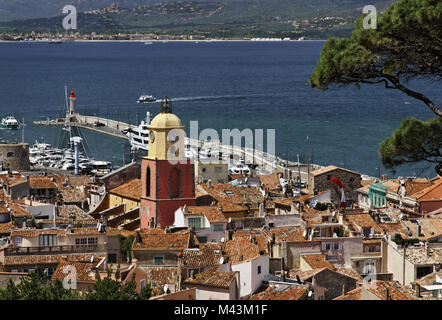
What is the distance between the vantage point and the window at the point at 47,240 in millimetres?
23719

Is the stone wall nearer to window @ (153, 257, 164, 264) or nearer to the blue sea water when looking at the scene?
the blue sea water

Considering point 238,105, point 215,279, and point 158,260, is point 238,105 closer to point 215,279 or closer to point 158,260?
point 158,260

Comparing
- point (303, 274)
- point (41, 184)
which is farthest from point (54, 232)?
point (41, 184)

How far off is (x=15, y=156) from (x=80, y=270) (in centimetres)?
3430

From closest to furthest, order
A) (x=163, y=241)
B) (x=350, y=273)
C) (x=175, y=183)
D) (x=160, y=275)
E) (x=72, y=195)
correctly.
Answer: (x=160, y=275) < (x=350, y=273) < (x=163, y=241) < (x=175, y=183) < (x=72, y=195)

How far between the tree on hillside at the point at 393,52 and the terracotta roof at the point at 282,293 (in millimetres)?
5190

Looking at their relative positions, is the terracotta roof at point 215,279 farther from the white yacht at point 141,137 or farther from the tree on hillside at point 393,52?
the white yacht at point 141,137

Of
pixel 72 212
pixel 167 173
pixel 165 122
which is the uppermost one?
pixel 165 122

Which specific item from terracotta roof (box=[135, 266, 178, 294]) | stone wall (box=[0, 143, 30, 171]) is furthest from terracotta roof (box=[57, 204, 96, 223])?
stone wall (box=[0, 143, 30, 171])

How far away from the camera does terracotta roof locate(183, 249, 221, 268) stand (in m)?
21.6

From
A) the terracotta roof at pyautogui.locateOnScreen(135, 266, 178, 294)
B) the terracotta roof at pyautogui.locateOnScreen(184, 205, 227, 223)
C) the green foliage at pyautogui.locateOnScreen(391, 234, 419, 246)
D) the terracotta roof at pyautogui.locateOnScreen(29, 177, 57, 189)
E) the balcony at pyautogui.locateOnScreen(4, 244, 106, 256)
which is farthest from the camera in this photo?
the terracotta roof at pyautogui.locateOnScreen(29, 177, 57, 189)

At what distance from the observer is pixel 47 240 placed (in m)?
23.8

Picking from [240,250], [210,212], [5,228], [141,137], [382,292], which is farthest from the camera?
[141,137]

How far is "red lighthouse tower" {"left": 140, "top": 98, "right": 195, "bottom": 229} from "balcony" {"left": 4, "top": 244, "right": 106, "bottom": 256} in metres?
4.95
